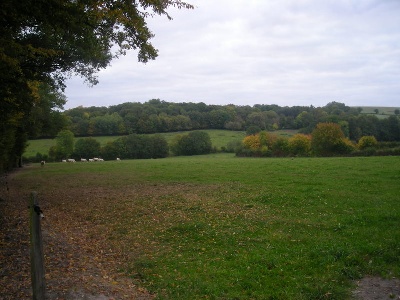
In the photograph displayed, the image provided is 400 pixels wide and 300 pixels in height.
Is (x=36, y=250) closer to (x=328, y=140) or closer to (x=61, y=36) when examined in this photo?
(x=61, y=36)

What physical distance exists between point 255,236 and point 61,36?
11759 mm

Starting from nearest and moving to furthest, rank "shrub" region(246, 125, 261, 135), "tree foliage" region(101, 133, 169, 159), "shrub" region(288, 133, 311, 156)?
"shrub" region(288, 133, 311, 156), "tree foliage" region(101, 133, 169, 159), "shrub" region(246, 125, 261, 135)

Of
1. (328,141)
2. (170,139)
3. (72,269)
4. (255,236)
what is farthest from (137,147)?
(72,269)

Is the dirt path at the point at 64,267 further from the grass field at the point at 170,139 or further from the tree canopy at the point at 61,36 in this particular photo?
the grass field at the point at 170,139

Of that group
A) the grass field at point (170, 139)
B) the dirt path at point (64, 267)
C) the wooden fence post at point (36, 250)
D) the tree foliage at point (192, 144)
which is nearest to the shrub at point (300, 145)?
the grass field at point (170, 139)

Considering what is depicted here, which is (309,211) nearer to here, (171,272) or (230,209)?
(230,209)

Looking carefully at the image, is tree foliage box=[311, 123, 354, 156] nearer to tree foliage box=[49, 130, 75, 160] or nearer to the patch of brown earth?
tree foliage box=[49, 130, 75, 160]

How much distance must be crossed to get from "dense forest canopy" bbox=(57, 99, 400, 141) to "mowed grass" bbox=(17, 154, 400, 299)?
225 ft

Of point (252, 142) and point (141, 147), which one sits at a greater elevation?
point (252, 142)

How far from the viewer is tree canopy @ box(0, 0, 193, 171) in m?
9.78

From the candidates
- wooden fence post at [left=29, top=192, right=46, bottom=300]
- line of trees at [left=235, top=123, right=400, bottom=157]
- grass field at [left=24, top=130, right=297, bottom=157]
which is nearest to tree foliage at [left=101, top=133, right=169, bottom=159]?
grass field at [left=24, top=130, right=297, bottom=157]

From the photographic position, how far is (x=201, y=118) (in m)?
108

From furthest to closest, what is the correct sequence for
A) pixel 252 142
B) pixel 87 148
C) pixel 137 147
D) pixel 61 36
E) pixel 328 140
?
1. pixel 137 147
2. pixel 87 148
3. pixel 252 142
4. pixel 328 140
5. pixel 61 36

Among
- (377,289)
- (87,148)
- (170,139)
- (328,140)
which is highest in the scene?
(170,139)
